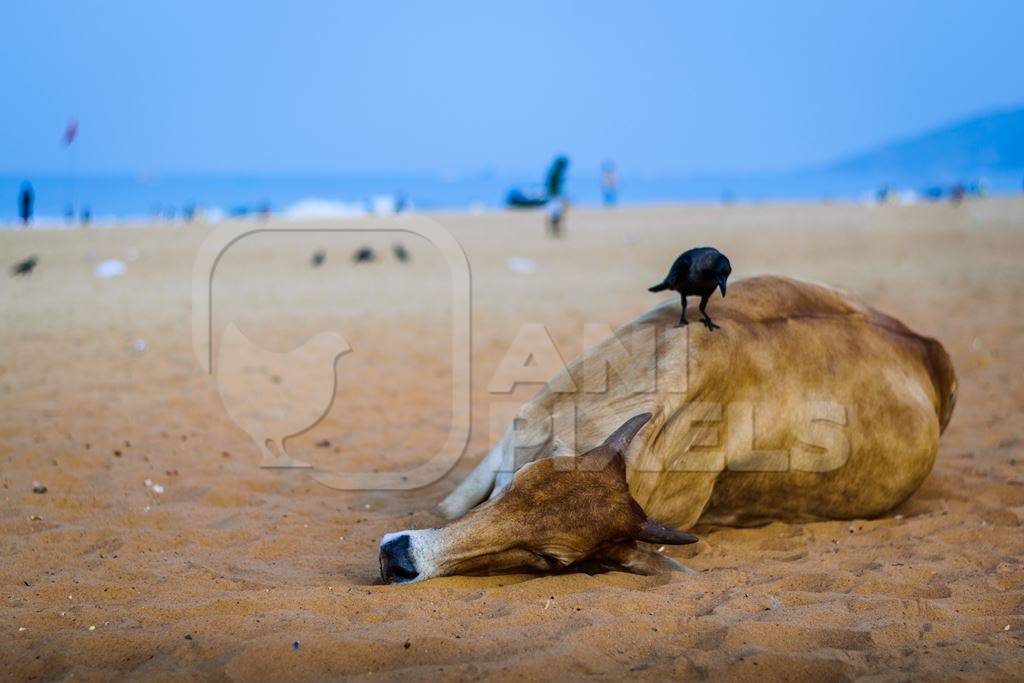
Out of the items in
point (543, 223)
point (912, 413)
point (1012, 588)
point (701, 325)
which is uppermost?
point (543, 223)

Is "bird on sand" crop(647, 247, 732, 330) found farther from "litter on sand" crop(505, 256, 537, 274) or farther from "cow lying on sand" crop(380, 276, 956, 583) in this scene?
"litter on sand" crop(505, 256, 537, 274)

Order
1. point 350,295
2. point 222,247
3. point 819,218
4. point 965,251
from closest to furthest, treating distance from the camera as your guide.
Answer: point 350,295 < point 965,251 < point 222,247 < point 819,218

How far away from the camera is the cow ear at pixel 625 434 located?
4.21 meters

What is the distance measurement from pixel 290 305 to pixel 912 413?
10934 mm

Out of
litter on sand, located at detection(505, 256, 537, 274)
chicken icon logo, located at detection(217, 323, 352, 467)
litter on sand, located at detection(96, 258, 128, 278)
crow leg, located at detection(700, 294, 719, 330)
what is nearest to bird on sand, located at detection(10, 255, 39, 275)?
litter on sand, located at detection(96, 258, 128, 278)

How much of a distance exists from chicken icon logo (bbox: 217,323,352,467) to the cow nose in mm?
2632

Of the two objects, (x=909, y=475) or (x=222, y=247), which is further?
(x=222, y=247)

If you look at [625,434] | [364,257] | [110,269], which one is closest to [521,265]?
[364,257]

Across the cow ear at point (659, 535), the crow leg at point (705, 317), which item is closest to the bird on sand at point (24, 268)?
the crow leg at point (705, 317)

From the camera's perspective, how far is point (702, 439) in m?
4.77

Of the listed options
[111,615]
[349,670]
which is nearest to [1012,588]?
[349,670]

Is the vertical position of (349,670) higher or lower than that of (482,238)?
lower

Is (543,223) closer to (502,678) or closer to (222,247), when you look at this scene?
(222,247)

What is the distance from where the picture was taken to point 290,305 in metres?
14.8
